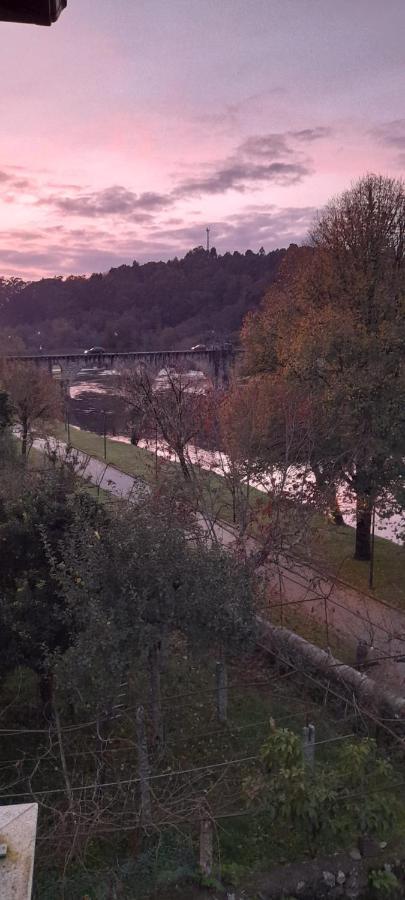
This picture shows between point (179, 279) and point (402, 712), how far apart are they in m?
121

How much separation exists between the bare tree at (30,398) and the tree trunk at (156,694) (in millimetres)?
22179

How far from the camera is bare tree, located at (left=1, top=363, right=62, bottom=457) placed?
98.7ft

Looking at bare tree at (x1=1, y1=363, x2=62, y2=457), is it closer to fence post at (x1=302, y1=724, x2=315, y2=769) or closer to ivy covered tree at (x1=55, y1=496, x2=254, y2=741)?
ivy covered tree at (x1=55, y1=496, x2=254, y2=741)

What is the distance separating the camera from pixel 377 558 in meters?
16.9

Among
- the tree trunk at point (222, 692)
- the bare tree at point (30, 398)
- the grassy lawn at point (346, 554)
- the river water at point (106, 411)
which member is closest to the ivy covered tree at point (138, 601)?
the tree trunk at point (222, 692)

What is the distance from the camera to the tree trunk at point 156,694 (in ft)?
24.5

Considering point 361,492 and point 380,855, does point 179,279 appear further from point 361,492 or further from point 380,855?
point 380,855

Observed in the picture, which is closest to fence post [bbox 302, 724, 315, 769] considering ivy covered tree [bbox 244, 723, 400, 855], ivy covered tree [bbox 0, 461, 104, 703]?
ivy covered tree [bbox 244, 723, 400, 855]

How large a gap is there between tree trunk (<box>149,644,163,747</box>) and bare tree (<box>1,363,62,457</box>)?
72.8 ft

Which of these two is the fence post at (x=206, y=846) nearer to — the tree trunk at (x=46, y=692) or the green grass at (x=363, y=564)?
the tree trunk at (x=46, y=692)

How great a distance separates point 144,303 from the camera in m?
124

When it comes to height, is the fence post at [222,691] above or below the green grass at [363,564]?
above

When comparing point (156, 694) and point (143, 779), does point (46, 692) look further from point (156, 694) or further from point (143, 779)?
point (143, 779)

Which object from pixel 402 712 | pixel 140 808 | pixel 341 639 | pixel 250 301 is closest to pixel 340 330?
pixel 341 639
